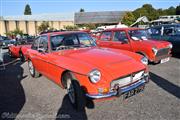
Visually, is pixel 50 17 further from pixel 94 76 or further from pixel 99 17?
pixel 94 76

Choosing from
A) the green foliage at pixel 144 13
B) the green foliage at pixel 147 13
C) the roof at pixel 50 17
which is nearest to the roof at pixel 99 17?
the roof at pixel 50 17

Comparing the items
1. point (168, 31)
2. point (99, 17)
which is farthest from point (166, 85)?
point (99, 17)

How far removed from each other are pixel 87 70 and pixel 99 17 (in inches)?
2509

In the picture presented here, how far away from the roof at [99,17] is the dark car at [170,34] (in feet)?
172

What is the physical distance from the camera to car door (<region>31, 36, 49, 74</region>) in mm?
5766

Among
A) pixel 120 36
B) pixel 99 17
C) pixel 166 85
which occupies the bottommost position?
pixel 166 85

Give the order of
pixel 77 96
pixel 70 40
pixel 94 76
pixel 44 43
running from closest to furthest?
1. pixel 94 76
2. pixel 77 96
3. pixel 70 40
4. pixel 44 43

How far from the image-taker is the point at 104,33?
934 centimetres

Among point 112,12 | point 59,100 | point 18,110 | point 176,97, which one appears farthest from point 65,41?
point 112,12

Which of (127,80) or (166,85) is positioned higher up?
(127,80)

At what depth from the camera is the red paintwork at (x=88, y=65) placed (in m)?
4.07

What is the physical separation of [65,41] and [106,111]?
7.85 feet

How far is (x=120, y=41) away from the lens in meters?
8.50

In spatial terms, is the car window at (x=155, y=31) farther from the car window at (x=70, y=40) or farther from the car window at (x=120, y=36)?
the car window at (x=70, y=40)
